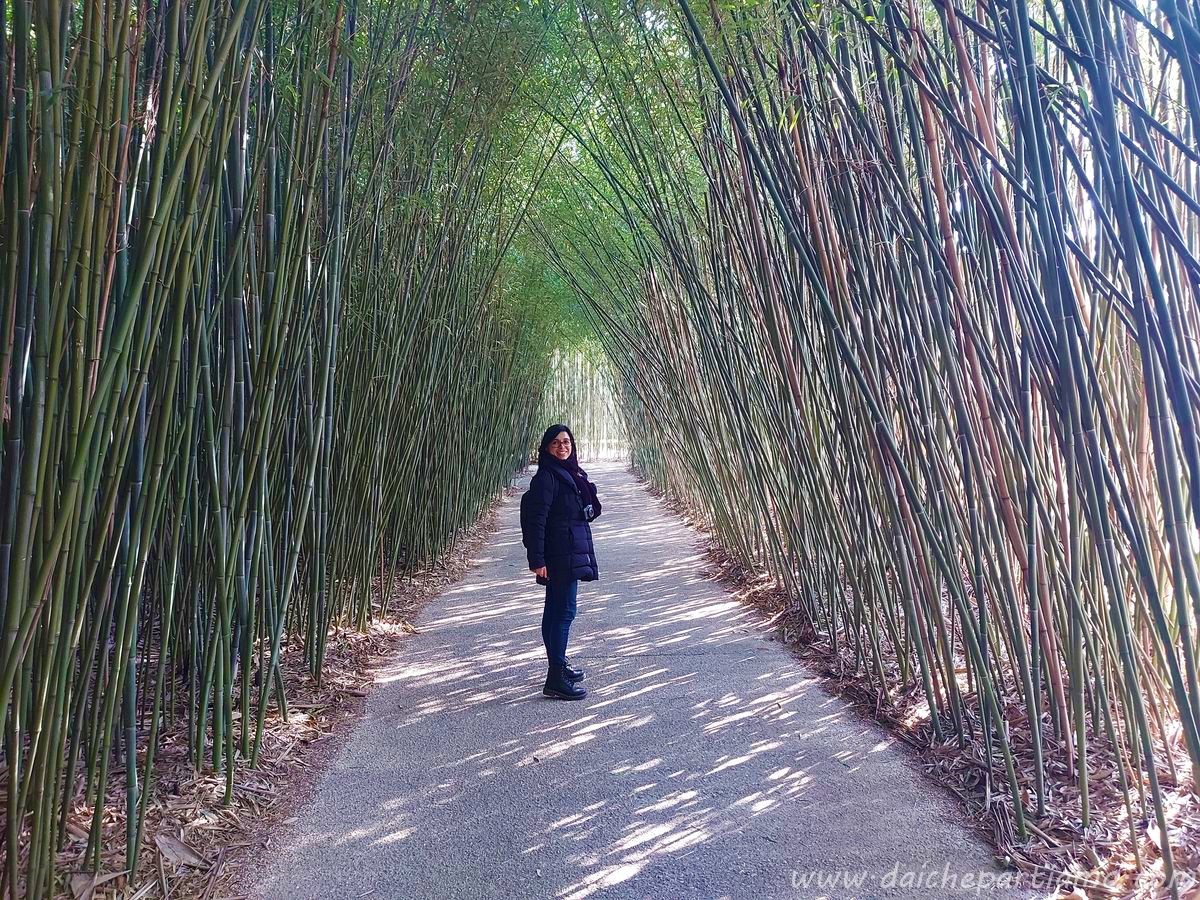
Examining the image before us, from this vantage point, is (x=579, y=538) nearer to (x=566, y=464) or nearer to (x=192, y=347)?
(x=566, y=464)

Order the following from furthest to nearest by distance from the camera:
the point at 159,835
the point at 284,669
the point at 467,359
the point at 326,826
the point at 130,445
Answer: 1. the point at 467,359
2. the point at 284,669
3. the point at 326,826
4. the point at 159,835
5. the point at 130,445

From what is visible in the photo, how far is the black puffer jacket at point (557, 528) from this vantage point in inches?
87.4

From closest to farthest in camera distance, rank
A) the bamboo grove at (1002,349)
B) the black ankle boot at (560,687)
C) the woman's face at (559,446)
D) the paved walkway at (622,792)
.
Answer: the bamboo grove at (1002,349) < the paved walkway at (622,792) < the black ankle boot at (560,687) < the woman's face at (559,446)

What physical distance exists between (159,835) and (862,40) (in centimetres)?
204

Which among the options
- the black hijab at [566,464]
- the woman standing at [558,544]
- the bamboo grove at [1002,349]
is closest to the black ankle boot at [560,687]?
the woman standing at [558,544]

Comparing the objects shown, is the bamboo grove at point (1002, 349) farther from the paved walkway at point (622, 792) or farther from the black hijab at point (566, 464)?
the black hijab at point (566, 464)

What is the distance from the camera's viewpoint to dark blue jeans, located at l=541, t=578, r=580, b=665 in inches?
85.7

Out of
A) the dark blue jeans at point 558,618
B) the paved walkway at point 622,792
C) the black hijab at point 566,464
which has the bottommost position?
the paved walkway at point 622,792

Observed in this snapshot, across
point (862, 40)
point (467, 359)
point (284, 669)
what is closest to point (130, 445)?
point (284, 669)

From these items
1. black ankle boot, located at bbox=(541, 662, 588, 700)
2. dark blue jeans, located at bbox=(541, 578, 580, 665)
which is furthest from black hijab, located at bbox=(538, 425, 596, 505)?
black ankle boot, located at bbox=(541, 662, 588, 700)

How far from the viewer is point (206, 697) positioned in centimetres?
150

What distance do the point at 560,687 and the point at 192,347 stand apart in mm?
1281

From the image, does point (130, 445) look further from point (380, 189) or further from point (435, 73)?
point (435, 73)

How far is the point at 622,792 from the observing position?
1607mm
